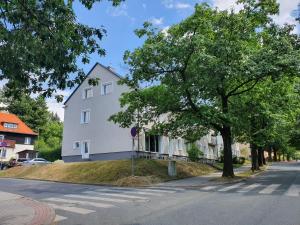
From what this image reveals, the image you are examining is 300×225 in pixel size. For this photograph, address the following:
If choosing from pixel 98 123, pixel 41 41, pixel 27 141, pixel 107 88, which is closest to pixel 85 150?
pixel 98 123

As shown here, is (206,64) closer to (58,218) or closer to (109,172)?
(109,172)

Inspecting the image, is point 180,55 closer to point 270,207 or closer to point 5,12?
point 270,207

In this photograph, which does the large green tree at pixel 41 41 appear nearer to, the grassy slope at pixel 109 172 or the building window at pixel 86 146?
the grassy slope at pixel 109 172

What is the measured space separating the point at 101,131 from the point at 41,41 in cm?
2835

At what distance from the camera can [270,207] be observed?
11109 mm

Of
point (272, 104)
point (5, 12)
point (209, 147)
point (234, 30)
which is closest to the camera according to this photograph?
point (5, 12)

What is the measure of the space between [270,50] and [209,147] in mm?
37293

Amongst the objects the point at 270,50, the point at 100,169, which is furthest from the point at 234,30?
the point at 100,169

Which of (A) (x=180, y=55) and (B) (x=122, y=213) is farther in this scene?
(A) (x=180, y=55)

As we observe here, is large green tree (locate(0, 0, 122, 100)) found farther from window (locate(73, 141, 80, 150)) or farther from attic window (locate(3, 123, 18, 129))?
attic window (locate(3, 123, 18, 129))

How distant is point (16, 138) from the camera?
59656mm

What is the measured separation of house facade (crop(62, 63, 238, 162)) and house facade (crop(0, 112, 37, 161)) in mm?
21137

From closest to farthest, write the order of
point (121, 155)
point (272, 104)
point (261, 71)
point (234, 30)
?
point (261, 71) → point (234, 30) → point (272, 104) → point (121, 155)

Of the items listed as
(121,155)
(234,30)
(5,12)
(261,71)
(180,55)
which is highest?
(234,30)
